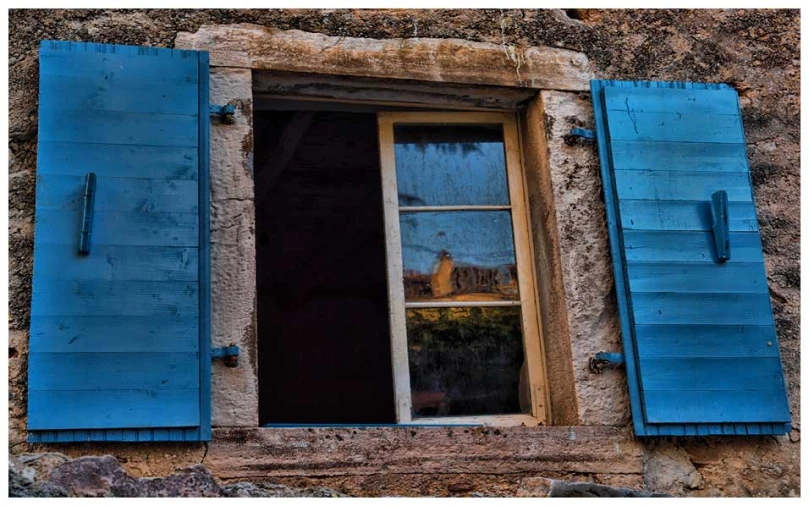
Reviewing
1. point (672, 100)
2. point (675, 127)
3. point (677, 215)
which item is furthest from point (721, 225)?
point (672, 100)

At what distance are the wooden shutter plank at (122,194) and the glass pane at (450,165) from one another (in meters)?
0.80

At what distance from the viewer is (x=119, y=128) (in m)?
3.06

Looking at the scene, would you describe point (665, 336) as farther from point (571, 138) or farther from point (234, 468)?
point (234, 468)

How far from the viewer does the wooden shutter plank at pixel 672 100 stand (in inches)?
134

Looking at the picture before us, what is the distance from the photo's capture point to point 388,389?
675 centimetres

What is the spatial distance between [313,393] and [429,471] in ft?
12.4

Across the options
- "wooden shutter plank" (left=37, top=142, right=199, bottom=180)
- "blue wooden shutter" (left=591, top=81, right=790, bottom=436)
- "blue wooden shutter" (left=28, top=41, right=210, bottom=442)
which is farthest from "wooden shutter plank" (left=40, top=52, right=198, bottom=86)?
"blue wooden shutter" (left=591, top=81, right=790, bottom=436)

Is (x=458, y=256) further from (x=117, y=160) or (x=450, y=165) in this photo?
(x=117, y=160)

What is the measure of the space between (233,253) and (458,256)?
772mm

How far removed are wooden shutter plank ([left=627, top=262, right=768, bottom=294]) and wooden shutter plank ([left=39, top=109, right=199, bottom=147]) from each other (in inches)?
55.1

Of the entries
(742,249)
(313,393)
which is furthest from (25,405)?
(313,393)

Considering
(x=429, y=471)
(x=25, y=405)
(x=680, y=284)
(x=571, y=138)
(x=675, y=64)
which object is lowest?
(x=429, y=471)

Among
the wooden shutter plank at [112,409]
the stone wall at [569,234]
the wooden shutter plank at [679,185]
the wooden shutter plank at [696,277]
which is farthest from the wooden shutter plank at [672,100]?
the wooden shutter plank at [112,409]

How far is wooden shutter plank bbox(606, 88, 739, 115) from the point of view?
11.2 feet
